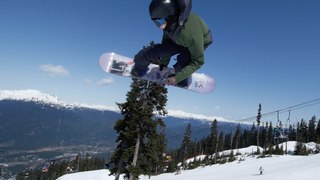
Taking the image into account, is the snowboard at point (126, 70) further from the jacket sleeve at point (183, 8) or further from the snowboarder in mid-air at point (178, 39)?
the jacket sleeve at point (183, 8)

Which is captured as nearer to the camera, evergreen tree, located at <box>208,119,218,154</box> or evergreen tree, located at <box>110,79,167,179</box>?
evergreen tree, located at <box>110,79,167,179</box>

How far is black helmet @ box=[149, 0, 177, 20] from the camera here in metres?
5.75

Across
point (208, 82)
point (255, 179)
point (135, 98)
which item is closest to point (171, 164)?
point (255, 179)

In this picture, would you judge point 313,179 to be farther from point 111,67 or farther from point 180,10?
point 180,10

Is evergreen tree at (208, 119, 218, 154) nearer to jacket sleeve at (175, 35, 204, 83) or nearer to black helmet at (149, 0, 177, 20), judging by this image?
jacket sleeve at (175, 35, 204, 83)

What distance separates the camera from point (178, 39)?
6.25 m

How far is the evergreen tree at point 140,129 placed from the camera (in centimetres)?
2888

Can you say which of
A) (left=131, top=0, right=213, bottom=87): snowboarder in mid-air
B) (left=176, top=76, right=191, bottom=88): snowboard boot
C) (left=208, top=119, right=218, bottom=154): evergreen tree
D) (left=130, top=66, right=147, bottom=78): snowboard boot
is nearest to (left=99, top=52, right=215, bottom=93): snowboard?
(left=176, top=76, right=191, bottom=88): snowboard boot

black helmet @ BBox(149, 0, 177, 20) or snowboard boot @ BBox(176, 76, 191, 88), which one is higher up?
black helmet @ BBox(149, 0, 177, 20)

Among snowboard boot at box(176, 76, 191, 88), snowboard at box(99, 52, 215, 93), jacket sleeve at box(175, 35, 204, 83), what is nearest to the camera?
jacket sleeve at box(175, 35, 204, 83)

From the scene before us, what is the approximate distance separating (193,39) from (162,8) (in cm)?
85

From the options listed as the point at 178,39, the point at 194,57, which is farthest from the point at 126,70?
the point at 178,39

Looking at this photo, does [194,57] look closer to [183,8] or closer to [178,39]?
[178,39]

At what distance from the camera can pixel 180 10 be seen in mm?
5785
